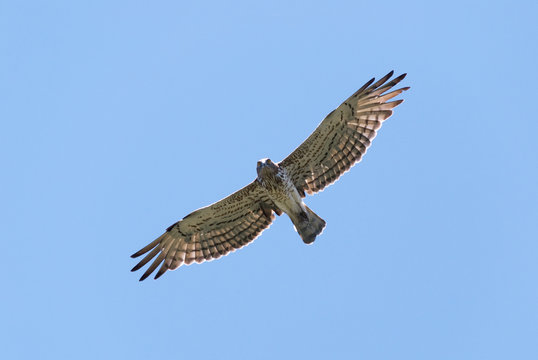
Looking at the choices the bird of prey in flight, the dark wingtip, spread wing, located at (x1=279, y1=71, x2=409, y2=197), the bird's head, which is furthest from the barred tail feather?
the dark wingtip

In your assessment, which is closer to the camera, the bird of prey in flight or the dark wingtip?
the bird of prey in flight

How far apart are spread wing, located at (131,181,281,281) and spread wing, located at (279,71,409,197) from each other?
1.05 m

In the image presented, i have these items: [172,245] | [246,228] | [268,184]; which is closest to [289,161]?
[268,184]

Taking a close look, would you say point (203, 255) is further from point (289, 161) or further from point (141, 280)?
point (289, 161)

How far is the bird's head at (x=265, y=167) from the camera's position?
58.1 feet

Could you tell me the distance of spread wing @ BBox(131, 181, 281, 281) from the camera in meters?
18.7

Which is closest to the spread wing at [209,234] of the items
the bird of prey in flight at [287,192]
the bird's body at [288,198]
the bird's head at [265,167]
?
the bird of prey in flight at [287,192]

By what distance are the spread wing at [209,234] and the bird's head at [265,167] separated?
96 centimetres

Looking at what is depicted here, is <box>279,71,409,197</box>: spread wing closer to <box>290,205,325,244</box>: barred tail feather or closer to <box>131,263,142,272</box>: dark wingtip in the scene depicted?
<box>290,205,325,244</box>: barred tail feather

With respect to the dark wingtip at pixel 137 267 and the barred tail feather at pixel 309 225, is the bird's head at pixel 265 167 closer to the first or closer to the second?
the barred tail feather at pixel 309 225

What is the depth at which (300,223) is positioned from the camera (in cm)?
1816

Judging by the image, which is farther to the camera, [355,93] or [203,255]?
[203,255]

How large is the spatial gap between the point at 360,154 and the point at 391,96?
1.35 metres

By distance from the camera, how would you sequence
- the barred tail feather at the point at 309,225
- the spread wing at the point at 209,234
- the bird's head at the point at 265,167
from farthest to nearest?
the spread wing at the point at 209,234 < the barred tail feather at the point at 309,225 < the bird's head at the point at 265,167
